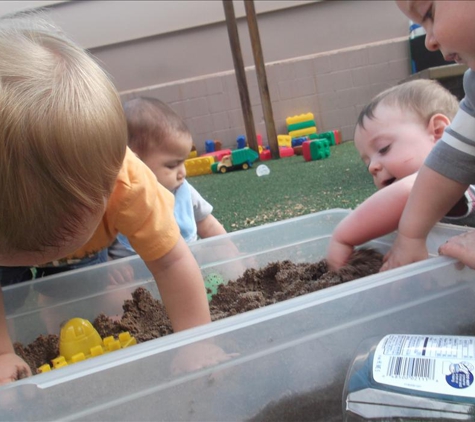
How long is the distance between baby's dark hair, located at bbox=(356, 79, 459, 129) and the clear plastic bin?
20.5 inches

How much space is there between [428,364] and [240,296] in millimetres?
476

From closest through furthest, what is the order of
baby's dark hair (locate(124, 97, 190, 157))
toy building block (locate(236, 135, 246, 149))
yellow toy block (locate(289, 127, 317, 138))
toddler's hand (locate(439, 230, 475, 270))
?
1. toddler's hand (locate(439, 230, 475, 270))
2. baby's dark hair (locate(124, 97, 190, 157))
3. toy building block (locate(236, 135, 246, 149))
4. yellow toy block (locate(289, 127, 317, 138))

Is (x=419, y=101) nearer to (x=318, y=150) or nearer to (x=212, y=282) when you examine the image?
(x=212, y=282)

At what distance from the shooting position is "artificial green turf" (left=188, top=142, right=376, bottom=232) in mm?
1675

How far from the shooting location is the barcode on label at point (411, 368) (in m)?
0.43

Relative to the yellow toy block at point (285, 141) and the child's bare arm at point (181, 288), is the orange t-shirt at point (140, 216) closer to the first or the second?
the child's bare arm at point (181, 288)

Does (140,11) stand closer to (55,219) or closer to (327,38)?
(327,38)

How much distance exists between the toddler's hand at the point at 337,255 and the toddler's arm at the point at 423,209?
0.16 meters

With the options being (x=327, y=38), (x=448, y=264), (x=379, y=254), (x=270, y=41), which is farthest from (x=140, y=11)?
(x=448, y=264)

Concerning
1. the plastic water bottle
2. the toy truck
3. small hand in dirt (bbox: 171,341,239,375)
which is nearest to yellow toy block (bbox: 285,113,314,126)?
the toy truck

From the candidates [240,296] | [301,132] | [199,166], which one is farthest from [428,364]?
[301,132]

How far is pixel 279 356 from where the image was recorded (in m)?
0.54

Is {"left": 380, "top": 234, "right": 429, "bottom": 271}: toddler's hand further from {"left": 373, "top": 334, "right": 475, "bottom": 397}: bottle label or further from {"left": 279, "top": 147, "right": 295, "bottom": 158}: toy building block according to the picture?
{"left": 279, "top": 147, "right": 295, "bottom": 158}: toy building block

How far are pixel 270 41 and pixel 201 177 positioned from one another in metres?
1.44
